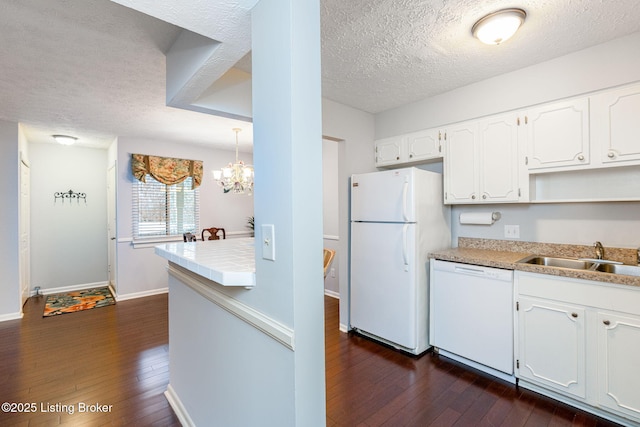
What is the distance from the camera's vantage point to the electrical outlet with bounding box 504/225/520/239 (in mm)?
2623

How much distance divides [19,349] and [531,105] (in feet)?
16.7

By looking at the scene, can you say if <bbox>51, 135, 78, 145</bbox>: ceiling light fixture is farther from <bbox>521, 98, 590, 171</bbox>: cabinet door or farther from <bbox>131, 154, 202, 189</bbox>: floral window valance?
<bbox>521, 98, 590, 171</bbox>: cabinet door

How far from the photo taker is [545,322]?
1.97m

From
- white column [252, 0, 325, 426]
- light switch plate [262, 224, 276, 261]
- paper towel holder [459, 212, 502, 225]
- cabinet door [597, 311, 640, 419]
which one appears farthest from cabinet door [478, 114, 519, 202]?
light switch plate [262, 224, 276, 261]

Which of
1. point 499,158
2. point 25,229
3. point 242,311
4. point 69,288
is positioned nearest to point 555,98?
point 499,158

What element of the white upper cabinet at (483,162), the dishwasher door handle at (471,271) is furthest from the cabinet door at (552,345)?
the white upper cabinet at (483,162)

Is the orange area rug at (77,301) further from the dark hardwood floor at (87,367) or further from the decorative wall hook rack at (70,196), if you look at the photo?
the decorative wall hook rack at (70,196)

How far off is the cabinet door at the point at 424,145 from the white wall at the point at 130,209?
3603 millimetres

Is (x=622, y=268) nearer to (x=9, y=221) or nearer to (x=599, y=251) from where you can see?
(x=599, y=251)

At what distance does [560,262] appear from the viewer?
2326 mm

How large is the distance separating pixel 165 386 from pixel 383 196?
2365 millimetres

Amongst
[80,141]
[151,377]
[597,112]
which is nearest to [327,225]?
[151,377]

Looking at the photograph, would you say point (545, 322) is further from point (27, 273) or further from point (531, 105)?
point (27, 273)

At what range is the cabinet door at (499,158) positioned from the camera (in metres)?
2.39
